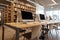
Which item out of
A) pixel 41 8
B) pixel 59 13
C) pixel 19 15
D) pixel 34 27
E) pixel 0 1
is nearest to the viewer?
pixel 34 27

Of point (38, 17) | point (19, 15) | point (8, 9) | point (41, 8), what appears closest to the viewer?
point (19, 15)

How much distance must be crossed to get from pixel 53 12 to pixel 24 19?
42.9 ft

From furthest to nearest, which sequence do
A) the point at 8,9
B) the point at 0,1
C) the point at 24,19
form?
the point at 0,1 → the point at 8,9 → the point at 24,19

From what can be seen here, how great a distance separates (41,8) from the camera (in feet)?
43.0

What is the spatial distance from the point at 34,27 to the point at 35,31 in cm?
9

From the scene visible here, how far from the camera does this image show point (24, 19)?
313 centimetres

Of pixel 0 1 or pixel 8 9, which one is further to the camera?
pixel 0 1

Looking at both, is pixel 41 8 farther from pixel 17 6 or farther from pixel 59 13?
pixel 17 6

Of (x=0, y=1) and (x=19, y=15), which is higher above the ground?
(x=0, y=1)

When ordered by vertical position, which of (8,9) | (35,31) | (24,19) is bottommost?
(35,31)

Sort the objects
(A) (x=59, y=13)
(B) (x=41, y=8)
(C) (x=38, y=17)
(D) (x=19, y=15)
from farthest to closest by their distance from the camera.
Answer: (A) (x=59, y=13) < (B) (x=41, y=8) < (C) (x=38, y=17) < (D) (x=19, y=15)

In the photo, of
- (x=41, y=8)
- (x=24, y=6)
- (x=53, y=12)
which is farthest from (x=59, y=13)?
(x=24, y=6)

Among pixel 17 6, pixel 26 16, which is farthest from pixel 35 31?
pixel 17 6

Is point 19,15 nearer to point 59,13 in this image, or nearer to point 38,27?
point 38,27
